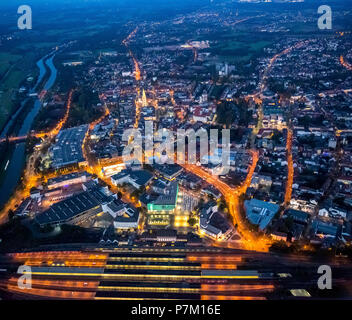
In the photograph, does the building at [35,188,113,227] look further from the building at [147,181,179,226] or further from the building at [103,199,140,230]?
the building at [147,181,179,226]

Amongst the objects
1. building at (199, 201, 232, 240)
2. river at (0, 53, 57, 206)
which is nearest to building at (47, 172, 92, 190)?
river at (0, 53, 57, 206)

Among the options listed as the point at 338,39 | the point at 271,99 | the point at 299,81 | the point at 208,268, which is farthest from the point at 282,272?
the point at 338,39

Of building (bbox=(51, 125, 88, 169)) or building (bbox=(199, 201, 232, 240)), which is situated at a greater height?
building (bbox=(51, 125, 88, 169))

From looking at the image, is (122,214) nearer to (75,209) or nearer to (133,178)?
(75,209)

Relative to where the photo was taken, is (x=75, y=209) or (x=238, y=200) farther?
(x=238, y=200)

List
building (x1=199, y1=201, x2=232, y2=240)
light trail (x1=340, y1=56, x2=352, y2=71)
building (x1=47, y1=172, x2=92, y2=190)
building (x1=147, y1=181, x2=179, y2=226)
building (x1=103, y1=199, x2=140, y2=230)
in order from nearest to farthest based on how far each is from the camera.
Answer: building (x1=199, y1=201, x2=232, y2=240)
building (x1=103, y1=199, x2=140, y2=230)
building (x1=147, y1=181, x2=179, y2=226)
building (x1=47, y1=172, x2=92, y2=190)
light trail (x1=340, y1=56, x2=352, y2=71)

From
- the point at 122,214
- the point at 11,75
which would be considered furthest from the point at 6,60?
the point at 122,214

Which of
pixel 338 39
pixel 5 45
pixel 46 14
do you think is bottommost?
pixel 338 39

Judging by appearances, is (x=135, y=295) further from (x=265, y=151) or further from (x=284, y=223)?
(x=265, y=151)
